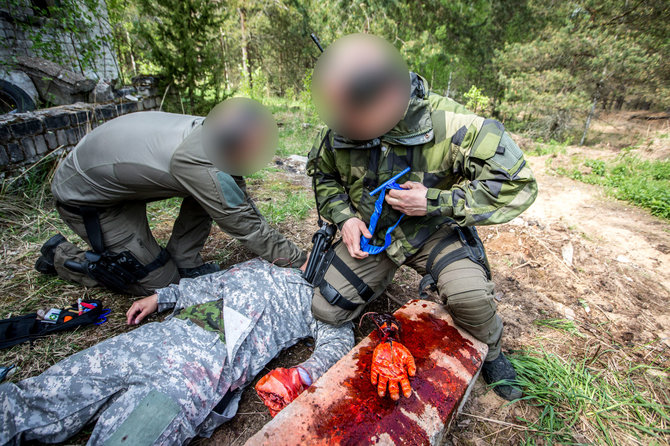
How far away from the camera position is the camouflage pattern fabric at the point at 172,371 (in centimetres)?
137

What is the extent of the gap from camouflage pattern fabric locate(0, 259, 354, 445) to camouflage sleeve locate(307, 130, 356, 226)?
660 mm

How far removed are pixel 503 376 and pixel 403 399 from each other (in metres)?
0.84

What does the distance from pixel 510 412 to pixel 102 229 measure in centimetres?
304

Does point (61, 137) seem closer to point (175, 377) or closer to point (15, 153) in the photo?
point (15, 153)

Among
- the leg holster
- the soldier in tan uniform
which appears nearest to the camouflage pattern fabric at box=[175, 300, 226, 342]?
the soldier in tan uniform

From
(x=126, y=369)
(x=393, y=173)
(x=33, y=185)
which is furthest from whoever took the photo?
(x=33, y=185)

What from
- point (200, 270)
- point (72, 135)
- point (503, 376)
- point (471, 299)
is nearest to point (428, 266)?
point (471, 299)

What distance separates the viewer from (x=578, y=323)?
2.28 m

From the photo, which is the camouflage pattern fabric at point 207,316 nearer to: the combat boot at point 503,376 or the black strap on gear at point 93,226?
the black strap on gear at point 93,226

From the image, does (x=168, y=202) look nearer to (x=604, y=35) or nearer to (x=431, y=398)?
(x=431, y=398)

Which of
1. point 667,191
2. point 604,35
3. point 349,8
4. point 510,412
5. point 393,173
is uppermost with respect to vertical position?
point 349,8

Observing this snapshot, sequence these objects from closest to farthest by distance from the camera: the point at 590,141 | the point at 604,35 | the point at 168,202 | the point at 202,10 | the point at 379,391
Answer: the point at 379,391
the point at 168,202
the point at 202,10
the point at 604,35
the point at 590,141

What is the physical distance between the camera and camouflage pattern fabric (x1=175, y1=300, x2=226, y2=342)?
1662 mm

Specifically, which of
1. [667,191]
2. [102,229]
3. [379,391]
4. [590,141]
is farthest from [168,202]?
[590,141]
